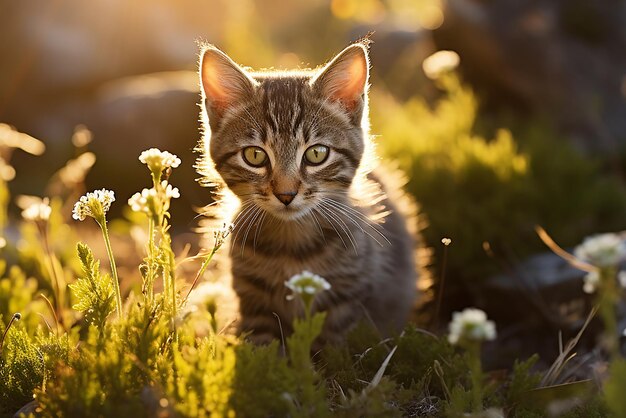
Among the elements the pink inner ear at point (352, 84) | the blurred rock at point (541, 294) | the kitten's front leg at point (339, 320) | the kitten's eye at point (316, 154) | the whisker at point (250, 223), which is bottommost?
the blurred rock at point (541, 294)

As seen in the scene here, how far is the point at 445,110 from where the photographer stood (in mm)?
5602

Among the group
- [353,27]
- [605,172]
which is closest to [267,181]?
[605,172]

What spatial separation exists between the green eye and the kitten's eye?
17cm

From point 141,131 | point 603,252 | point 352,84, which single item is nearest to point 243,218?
point 352,84

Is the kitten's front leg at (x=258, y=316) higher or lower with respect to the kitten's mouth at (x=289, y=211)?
lower

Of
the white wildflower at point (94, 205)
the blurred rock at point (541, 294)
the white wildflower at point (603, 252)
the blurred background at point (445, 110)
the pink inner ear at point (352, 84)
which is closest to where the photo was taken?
the white wildflower at point (603, 252)

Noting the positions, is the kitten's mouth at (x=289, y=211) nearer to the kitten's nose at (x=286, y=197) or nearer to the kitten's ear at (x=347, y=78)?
the kitten's nose at (x=286, y=197)

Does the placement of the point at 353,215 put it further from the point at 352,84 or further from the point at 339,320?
the point at 352,84

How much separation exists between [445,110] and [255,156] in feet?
10.5

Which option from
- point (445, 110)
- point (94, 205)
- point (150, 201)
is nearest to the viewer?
point (150, 201)

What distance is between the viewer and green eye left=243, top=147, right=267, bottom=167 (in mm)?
2719

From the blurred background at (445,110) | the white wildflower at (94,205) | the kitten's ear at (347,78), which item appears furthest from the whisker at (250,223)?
the white wildflower at (94,205)

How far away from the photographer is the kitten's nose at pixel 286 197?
2.57 m

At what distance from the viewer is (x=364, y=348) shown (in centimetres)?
248
